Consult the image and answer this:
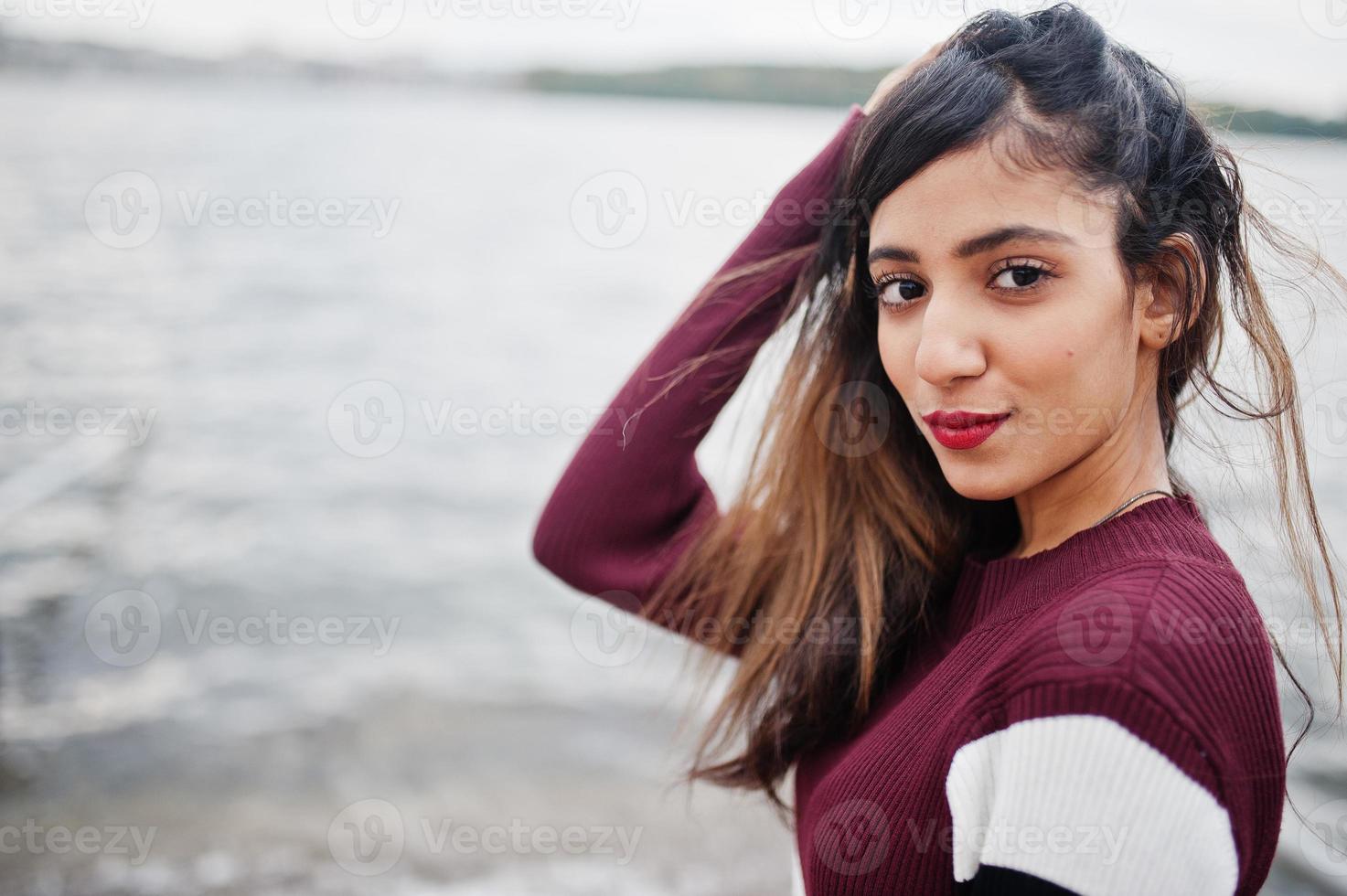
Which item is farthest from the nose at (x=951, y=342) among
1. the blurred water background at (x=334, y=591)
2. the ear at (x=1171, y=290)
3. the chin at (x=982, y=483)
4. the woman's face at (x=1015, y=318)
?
the blurred water background at (x=334, y=591)

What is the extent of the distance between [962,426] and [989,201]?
287 millimetres

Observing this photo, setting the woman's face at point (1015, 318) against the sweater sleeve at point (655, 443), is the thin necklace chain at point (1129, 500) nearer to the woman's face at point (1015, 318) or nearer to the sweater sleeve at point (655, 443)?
the woman's face at point (1015, 318)

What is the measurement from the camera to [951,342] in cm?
129

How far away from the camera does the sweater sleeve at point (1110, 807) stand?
3.17 feet

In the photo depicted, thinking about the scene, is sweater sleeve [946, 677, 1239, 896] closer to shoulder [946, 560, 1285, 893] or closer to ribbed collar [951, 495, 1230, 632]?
shoulder [946, 560, 1285, 893]

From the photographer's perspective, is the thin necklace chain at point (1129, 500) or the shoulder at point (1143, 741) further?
the thin necklace chain at point (1129, 500)

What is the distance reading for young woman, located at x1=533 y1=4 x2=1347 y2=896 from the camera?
39.9 inches

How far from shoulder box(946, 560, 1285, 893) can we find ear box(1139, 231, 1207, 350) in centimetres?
36

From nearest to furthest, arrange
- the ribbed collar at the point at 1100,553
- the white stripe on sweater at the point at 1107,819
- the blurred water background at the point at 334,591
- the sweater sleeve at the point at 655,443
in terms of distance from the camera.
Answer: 1. the white stripe on sweater at the point at 1107,819
2. the ribbed collar at the point at 1100,553
3. the sweater sleeve at the point at 655,443
4. the blurred water background at the point at 334,591

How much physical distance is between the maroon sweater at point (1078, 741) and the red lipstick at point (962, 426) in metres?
0.18

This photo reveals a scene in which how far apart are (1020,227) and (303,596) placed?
5.84 m

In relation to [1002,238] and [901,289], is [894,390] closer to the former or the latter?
[901,289]

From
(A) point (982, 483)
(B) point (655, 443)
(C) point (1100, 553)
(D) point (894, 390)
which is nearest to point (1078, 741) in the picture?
(C) point (1100, 553)

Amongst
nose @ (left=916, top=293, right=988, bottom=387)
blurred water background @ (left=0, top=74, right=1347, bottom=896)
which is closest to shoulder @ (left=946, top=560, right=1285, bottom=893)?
nose @ (left=916, top=293, right=988, bottom=387)
